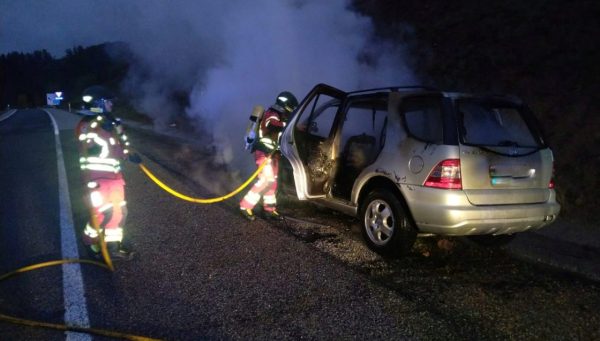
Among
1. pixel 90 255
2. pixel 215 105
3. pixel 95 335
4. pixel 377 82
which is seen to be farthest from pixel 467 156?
pixel 215 105

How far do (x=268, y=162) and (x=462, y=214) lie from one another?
254cm

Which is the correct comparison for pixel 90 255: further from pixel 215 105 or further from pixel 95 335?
pixel 215 105


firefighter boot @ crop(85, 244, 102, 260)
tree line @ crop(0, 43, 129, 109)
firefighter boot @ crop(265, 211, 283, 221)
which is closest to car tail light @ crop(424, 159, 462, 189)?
firefighter boot @ crop(265, 211, 283, 221)

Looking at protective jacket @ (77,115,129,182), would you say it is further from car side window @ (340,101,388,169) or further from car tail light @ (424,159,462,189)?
car tail light @ (424,159,462,189)

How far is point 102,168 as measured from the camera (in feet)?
13.0

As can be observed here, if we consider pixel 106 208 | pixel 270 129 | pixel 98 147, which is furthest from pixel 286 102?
pixel 106 208

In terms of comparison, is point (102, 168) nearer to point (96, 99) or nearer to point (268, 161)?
point (96, 99)

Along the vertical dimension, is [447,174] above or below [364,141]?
below

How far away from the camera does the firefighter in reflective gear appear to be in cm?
540

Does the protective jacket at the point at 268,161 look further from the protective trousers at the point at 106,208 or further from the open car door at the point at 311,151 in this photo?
the protective trousers at the point at 106,208

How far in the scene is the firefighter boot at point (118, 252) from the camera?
13.4 feet

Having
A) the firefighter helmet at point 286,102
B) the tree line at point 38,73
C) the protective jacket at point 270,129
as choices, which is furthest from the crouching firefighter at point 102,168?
the tree line at point 38,73

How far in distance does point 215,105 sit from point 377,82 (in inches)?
161

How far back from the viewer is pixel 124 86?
81.6 ft
